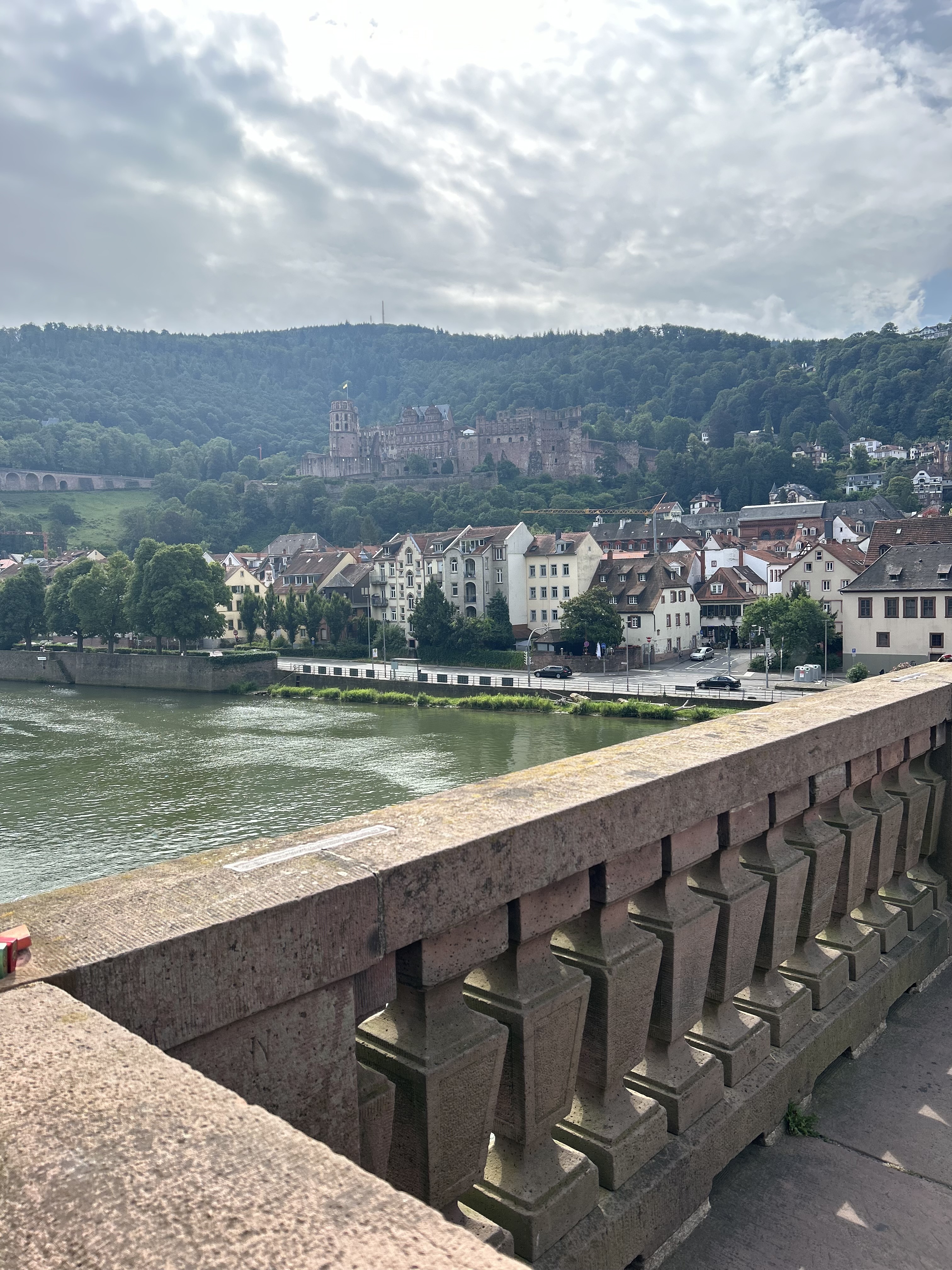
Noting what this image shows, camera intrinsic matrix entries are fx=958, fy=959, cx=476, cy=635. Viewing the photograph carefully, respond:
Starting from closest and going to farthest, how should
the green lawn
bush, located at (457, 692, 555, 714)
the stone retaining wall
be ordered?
1. bush, located at (457, 692, 555, 714)
2. the stone retaining wall
3. the green lawn

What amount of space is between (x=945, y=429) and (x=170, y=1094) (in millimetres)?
170379

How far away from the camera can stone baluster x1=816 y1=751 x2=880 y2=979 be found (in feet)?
15.6

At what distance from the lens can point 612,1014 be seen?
10.5 ft

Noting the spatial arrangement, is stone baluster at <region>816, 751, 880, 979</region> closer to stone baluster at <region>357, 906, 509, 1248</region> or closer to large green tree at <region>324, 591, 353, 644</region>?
stone baluster at <region>357, 906, 509, 1248</region>

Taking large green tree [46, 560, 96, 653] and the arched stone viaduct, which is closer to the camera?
large green tree [46, 560, 96, 653]

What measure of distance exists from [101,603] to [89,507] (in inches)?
4142

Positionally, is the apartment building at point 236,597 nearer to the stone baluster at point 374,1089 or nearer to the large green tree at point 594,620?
the large green tree at point 594,620

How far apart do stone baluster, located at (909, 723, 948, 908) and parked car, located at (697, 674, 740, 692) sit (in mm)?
39505

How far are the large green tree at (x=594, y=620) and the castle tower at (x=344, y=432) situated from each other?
4871 inches

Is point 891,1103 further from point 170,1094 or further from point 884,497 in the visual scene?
point 884,497

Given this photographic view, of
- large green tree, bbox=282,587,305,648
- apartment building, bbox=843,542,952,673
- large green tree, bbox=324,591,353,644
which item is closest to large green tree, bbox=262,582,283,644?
large green tree, bbox=282,587,305,648

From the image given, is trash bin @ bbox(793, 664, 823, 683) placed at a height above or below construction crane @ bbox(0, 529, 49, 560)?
below

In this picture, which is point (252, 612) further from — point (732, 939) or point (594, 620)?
point (732, 939)

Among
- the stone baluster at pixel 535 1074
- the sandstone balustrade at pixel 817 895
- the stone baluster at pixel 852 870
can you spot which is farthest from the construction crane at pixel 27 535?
the stone baluster at pixel 535 1074
